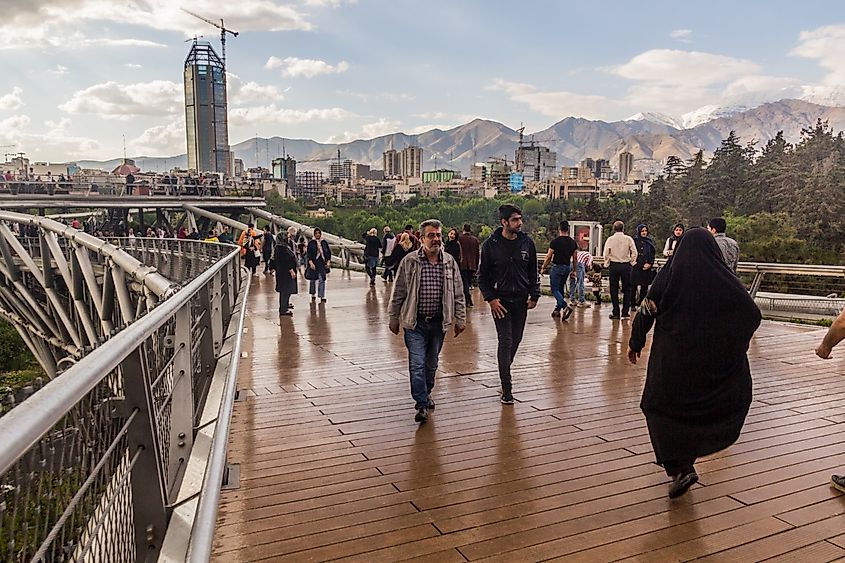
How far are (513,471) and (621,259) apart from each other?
729cm

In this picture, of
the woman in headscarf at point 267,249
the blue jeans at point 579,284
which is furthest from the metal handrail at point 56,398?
the woman in headscarf at point 267,249

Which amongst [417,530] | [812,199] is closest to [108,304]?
[417,530]

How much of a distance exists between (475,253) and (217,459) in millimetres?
10347

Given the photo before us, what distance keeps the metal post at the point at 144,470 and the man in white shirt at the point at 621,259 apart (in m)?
9.68

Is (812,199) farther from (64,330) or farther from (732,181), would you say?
(64,330)

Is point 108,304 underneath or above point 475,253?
underneath

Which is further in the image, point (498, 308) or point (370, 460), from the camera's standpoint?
point (498, 308)

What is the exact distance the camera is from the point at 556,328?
10656 millimetres

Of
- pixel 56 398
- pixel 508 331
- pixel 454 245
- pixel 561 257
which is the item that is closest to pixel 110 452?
pixel 56 398

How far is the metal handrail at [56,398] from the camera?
917mm

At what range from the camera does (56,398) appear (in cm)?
108

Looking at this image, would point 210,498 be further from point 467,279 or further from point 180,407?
point 467,279

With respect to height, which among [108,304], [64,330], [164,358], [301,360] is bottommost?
[64,330]

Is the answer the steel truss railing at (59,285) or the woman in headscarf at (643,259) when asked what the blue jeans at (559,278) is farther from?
the steel truss railing at (59,285)
